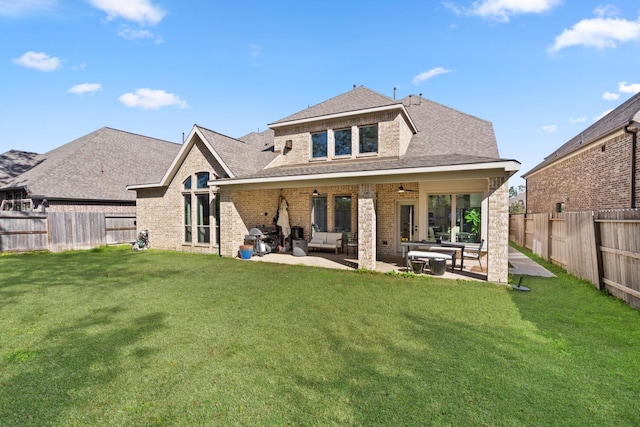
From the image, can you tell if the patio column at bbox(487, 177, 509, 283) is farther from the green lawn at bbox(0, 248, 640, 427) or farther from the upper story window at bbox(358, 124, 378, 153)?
the upper story window at bbox(358, 124, 378, 153)

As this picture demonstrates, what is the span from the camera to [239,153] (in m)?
14.0

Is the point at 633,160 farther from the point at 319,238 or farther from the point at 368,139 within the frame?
the point at 319,238

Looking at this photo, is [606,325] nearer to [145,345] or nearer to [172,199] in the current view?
[145,345]

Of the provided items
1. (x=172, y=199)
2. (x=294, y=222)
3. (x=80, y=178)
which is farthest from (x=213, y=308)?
(x=80, y=178)

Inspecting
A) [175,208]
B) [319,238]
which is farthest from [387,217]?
[175,208]

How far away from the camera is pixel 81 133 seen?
78.6 feet

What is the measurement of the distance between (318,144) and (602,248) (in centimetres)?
985

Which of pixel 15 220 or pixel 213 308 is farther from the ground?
pixel 15 220

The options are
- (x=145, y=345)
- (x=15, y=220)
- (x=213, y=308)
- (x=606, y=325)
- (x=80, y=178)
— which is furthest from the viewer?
(x=80, y=178)

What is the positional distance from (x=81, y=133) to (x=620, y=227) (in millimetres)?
31997

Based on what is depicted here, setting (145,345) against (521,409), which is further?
(145,345)

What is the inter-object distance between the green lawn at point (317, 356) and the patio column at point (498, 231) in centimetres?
83

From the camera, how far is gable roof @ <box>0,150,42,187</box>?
1989cm

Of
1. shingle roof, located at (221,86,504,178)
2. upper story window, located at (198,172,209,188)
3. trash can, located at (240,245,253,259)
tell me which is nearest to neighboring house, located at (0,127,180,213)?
upper story window, located at (198,172,209,188)
